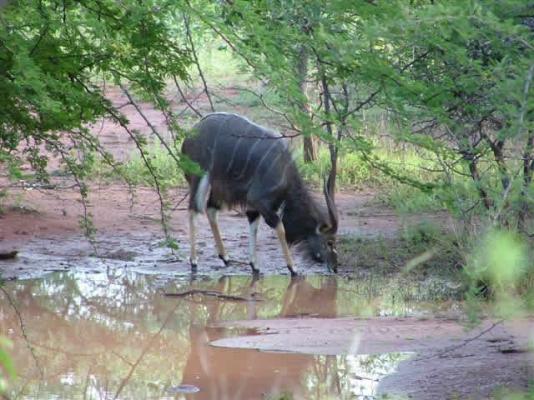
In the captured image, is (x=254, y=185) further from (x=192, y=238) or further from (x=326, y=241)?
(x=326, y=241)

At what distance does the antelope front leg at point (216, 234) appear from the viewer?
1276 centimetres

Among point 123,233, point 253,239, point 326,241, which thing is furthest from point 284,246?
point 123,233

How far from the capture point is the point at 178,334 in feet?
32.1

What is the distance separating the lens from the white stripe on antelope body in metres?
12.6

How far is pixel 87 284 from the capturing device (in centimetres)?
1177

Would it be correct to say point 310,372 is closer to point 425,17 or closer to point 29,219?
point 425,17

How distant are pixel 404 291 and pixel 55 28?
600 cm

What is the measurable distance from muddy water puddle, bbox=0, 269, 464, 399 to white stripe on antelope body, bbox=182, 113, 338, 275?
0.57 m

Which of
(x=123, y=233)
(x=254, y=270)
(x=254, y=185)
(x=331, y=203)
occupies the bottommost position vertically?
(x=254, y=270)

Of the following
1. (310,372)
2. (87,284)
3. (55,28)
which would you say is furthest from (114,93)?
(55,28)

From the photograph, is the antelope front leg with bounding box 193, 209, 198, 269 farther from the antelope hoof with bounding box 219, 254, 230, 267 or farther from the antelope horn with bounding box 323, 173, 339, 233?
the antelope horn with bounding box 323, 173, 339, 233

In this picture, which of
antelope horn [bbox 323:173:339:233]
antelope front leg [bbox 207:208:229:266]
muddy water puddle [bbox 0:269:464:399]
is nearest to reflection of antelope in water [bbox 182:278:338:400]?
muddy water puddle [bbox 0:269:464:399]

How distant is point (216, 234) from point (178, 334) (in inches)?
121

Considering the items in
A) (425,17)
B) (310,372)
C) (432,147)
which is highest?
(425,17)
